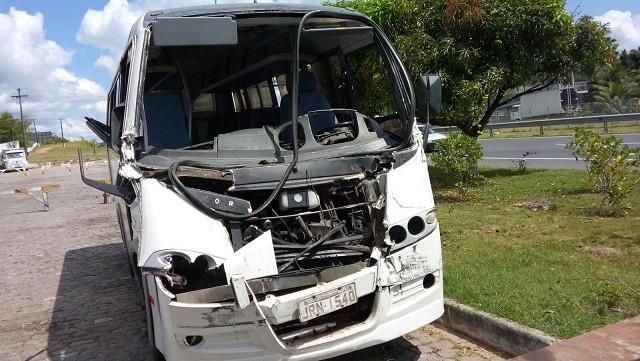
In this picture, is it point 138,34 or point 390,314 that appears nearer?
point 390,314

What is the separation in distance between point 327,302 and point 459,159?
663 centimetres

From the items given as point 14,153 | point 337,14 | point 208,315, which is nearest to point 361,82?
point 337,14

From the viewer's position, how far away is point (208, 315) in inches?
138

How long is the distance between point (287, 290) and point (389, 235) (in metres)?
0.78

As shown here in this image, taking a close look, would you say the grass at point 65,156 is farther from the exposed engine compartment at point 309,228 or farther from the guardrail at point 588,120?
the exposed engine compartment at point 309,228

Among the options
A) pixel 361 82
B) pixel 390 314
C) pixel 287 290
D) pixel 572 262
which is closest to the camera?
pixel 287 290

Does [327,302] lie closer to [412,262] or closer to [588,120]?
[412,262]

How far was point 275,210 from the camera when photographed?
4.07 m

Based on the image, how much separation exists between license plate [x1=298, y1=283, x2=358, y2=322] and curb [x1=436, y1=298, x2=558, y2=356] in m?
1.43

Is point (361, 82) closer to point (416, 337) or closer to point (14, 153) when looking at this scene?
point (416, 337)

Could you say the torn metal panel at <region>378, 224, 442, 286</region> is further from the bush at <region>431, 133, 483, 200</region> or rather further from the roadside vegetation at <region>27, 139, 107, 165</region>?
the roadside vegetation at <region>27, 139, 107, 165</region>

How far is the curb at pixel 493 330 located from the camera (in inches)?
170

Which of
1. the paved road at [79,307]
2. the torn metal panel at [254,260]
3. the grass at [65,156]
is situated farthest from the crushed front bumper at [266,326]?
the grass at [65,156]

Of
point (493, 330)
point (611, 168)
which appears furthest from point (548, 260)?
point (611, 168)
